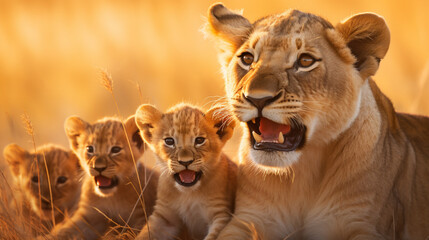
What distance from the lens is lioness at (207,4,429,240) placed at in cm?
403

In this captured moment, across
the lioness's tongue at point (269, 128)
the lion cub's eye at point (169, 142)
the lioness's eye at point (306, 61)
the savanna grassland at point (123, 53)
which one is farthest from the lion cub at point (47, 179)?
the savanna grassland at point (123, 53)

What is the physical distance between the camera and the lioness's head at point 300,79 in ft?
12.9

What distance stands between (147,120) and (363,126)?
1534 millimetres

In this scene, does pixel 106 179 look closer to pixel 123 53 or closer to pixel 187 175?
pixel 187 175

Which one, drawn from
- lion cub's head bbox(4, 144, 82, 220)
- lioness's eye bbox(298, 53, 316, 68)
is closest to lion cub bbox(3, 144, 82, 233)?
lion cub's head bbox(4, 144, 82, 220)

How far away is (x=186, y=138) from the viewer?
189 inches

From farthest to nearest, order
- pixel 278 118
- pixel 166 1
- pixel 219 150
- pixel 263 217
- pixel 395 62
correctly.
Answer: pixel 166 1, pixel 395 62, pixel 219 150, pixel 263 217, pixel 278 118

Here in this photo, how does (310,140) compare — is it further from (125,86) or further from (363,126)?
(125,86)

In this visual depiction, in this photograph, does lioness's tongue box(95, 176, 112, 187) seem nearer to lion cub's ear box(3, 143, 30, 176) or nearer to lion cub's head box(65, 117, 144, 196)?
lion cub's head box(65, 117, 144, 196)

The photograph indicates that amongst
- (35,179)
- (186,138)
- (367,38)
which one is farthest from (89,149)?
(367,38)

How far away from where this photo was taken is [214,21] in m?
4.75

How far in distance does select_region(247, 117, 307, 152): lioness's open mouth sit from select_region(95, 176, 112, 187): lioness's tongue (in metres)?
1.49

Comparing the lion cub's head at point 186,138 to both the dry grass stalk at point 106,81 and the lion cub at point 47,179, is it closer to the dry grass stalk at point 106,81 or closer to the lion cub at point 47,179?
the dry grass stalk at point 106,81

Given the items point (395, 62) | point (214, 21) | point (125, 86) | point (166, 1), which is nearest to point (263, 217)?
point (214, 21)
